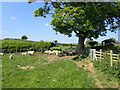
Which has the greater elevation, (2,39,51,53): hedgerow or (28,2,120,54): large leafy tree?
(28,2,120,54): large leafy tree

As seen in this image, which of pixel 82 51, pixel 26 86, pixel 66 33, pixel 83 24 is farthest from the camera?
pixel 82 51

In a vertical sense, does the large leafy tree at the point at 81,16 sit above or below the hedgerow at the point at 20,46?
above

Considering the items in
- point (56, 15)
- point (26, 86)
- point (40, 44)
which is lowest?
point (26, 86)

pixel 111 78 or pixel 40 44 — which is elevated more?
pixel 40 44

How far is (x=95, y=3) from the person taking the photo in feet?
54.4

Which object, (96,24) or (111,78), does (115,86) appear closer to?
(111,78)

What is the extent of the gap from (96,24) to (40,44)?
12.4m

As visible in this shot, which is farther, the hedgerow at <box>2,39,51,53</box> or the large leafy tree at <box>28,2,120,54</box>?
the hedgerow at <box>2,39,51,53</box>

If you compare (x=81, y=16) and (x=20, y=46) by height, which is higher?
(x=81, y=16)

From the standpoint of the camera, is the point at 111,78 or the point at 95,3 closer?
the point at 111,78

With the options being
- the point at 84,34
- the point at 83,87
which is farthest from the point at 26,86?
the point at 84,34

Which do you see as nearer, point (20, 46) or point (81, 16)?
point (81, 16)

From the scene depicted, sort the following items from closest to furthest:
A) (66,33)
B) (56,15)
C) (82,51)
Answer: (56,15)
(66,33)
(82,51)

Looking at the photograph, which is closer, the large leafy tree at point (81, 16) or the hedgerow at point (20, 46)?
the large leafy tree at point (81, 16)
